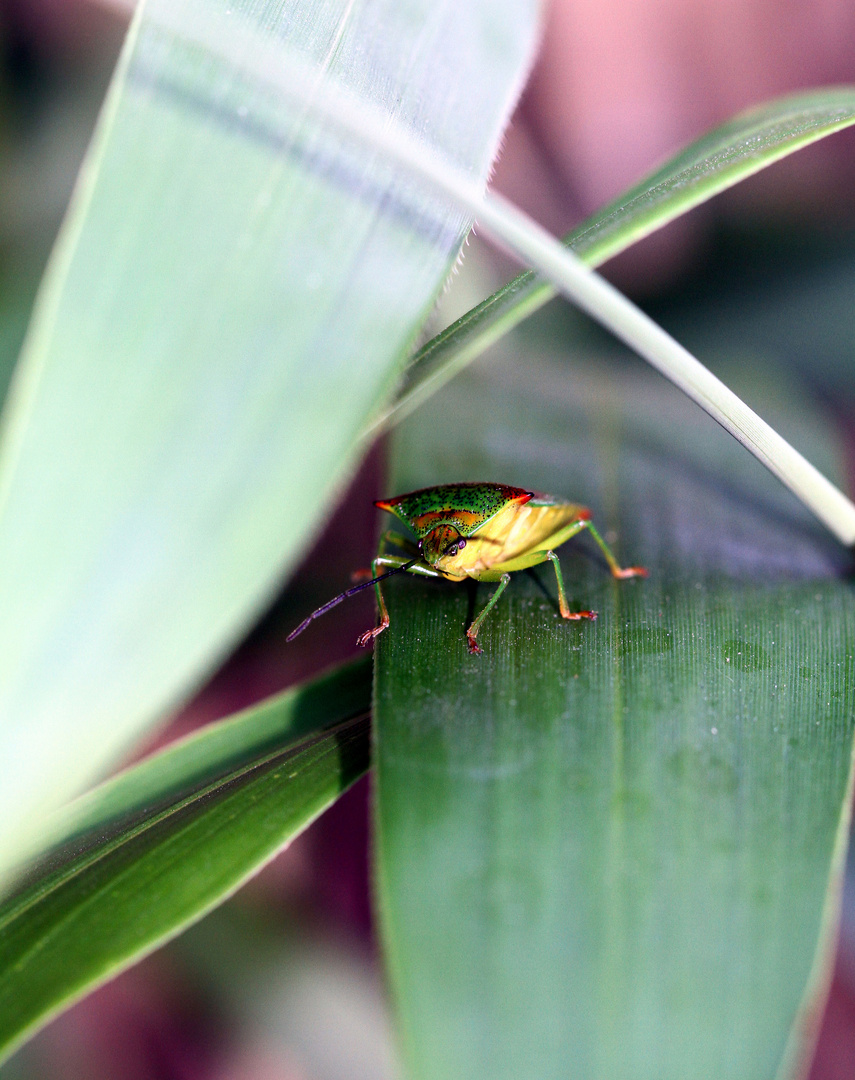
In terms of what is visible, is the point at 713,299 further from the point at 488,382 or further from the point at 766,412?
the point at 488,382

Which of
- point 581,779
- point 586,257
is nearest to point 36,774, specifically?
point 581,779

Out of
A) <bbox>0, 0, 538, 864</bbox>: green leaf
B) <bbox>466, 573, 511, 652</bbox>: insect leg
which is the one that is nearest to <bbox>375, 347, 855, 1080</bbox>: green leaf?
<bbox>466, 573, 511, 652</bbox>: insect leg

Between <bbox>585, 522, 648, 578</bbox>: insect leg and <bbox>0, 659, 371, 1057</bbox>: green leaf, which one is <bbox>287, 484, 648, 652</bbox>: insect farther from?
<bbox>0, 659, 371, 1057</bbox>: green leaf

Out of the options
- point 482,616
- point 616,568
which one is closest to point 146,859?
point 482,616

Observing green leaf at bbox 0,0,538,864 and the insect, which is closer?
green leaf at bbox 0,0,538,864

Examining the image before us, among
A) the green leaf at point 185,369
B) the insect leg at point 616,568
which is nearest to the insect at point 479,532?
the insect leg at point 616,568

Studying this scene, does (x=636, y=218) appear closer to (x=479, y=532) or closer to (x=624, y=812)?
(x=479, y=532)

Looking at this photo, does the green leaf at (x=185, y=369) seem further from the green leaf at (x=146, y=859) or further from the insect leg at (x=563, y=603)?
the insect leg at (x=563, y=603)
